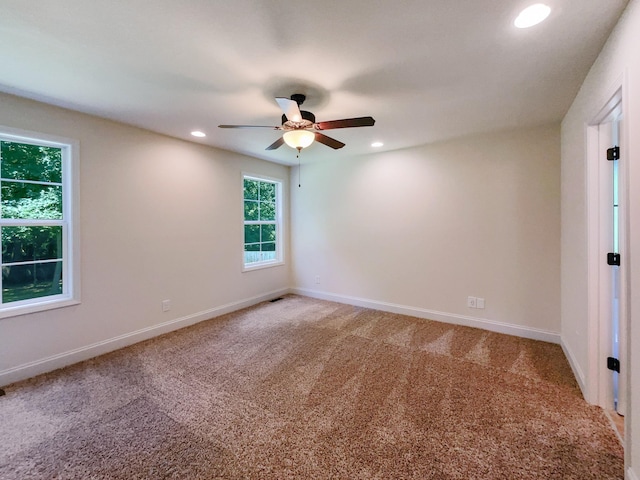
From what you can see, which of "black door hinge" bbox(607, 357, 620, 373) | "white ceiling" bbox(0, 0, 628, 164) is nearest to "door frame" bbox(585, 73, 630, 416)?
"black door hinge" bbox(607, 357, 620, 373)

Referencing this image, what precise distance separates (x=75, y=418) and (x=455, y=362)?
10.2 feet

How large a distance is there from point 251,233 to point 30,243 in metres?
2.66

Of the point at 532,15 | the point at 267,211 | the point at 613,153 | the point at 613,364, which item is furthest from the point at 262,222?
the point at 613,364

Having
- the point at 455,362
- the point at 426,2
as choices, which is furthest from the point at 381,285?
the point at 426,2

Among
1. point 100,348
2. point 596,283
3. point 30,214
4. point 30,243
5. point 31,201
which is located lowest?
point 100,348

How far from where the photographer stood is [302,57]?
1.91 metres

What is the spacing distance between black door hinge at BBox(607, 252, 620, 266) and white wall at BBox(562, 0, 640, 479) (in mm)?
147

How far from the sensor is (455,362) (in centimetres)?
275

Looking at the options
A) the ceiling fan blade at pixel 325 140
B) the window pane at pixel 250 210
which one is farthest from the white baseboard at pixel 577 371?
the window pane at pixel 250 210

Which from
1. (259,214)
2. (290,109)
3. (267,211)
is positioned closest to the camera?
(290,109)

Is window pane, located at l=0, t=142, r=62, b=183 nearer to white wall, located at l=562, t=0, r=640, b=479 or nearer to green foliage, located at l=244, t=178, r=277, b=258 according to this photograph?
green foliage, located at l=244, t=178, r=277, b=258

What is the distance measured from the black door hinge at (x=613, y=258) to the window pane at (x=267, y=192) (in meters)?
4.39

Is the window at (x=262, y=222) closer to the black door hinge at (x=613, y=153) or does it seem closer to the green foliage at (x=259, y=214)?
the green foliage at (x=259, y=214)

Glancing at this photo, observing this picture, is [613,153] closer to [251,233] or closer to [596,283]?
[596,283]
